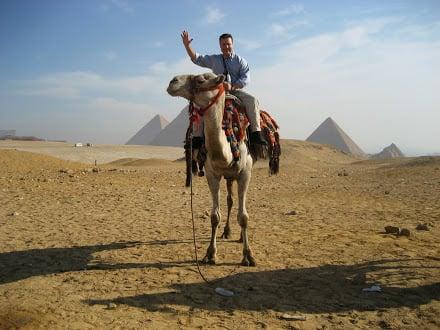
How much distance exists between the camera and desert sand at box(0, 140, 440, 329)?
14.2 feet

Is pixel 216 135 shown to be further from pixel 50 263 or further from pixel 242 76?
pixel 50 263

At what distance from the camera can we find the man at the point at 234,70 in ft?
21.8

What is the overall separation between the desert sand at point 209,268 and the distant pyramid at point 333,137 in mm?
129238

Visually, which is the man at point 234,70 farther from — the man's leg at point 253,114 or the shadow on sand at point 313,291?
the shadow on sand at point 313,291

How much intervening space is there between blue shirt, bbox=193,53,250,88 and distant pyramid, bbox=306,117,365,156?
133 meters

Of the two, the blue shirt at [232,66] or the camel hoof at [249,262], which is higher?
the blue shirt at [232,66]

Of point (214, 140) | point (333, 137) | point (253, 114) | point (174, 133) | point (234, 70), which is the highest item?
point (174, 133)

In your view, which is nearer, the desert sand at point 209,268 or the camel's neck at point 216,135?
the desert sand at point 209,268

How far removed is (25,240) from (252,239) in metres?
4.39

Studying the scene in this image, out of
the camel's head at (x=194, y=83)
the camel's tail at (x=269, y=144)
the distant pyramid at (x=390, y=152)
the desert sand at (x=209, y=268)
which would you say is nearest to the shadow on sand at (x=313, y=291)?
the desert sand at (x=209, y=268)

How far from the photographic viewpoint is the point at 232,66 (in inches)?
269

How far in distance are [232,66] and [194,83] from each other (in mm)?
1849

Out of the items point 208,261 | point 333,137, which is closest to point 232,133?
point 208,261

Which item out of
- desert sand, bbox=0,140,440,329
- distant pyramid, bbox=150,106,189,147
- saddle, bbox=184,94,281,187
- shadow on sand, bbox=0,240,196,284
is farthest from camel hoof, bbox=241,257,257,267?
distant pyramid, bbox=150,106,189,147
